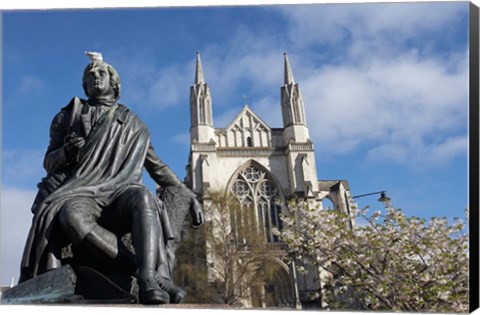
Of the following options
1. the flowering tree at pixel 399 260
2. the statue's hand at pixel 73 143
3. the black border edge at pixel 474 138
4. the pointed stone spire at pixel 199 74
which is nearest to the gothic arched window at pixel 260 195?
the pointed stone spire at pixel 199 74

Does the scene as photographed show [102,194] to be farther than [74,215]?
Yes

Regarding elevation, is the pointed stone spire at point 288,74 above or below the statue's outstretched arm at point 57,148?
above

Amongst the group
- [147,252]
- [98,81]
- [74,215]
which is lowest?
[147,252]

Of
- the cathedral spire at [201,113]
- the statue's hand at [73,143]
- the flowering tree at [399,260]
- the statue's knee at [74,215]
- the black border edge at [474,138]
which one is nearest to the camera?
the statue's knee at [74,215]

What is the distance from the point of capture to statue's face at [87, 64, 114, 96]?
3654 mm

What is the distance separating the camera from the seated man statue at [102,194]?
292 cm

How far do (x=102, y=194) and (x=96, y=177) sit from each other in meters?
0.16

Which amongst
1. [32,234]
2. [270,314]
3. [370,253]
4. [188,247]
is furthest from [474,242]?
[188,247]

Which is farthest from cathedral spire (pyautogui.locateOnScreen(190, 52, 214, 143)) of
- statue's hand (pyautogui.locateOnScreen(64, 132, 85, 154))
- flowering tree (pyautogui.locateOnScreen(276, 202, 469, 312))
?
statue's hand (pyautogui.locateOnScreen(64, 132, 85, 154))

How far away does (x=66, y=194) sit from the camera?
3.05m

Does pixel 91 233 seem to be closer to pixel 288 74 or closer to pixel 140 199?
pixel 140 199

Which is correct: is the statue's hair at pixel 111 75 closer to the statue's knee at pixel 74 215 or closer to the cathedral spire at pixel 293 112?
the statue's knee at pixel 74 215

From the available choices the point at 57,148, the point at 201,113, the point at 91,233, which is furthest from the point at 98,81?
the point at 201,113

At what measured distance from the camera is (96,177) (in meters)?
3.26
